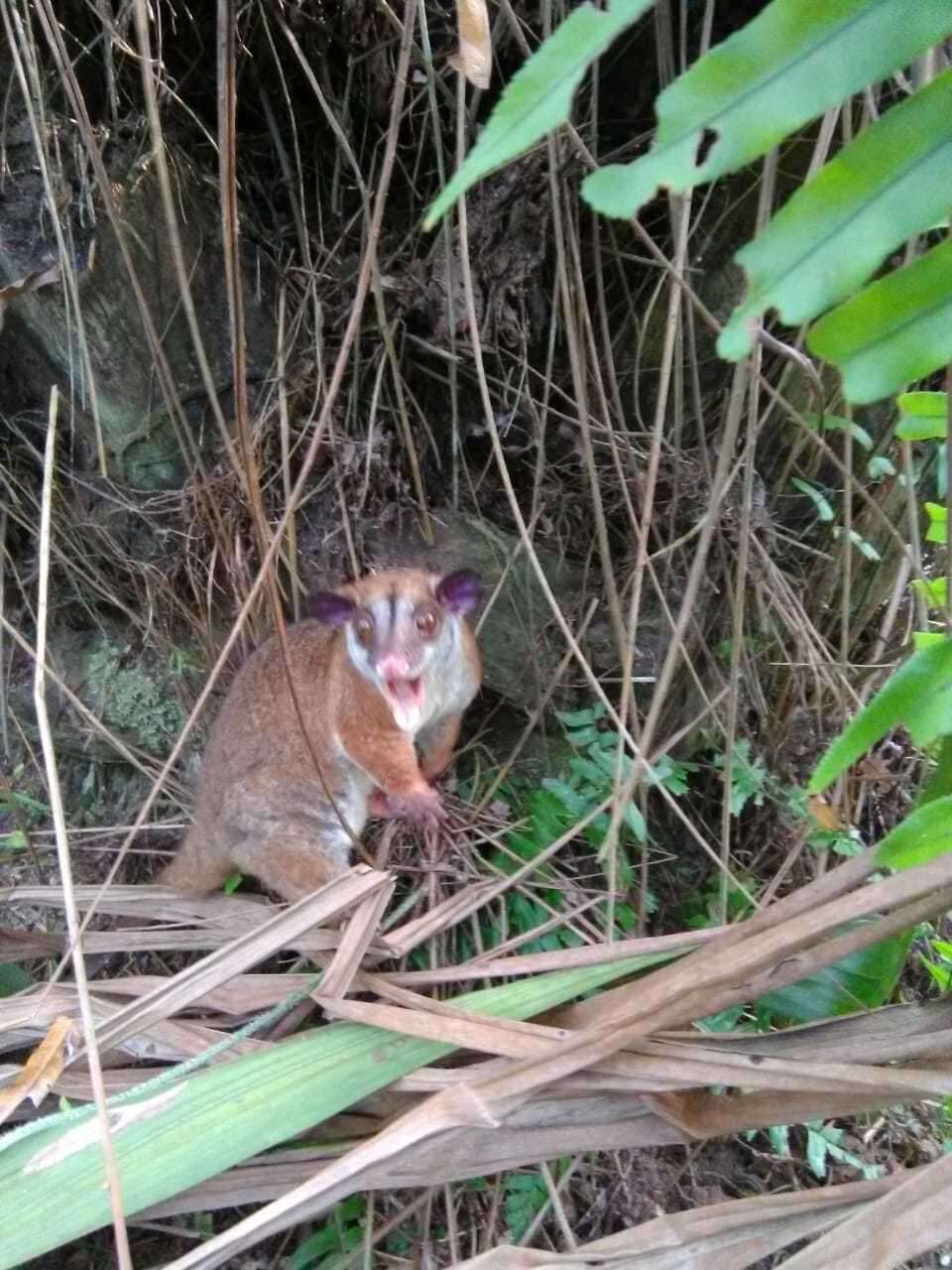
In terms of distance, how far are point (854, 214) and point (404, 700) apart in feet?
7.74

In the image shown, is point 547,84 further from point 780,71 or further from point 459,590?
point 459,590

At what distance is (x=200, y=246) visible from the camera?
10.1 feet

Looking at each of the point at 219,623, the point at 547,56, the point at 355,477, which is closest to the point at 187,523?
the point at 219,623

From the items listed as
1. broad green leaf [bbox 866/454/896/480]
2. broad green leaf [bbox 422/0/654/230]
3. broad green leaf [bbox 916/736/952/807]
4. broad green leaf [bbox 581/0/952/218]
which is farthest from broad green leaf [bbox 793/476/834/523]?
broad green leaf [bbox 422/0/654/230]

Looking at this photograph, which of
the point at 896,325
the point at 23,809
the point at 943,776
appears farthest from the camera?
the point at 23,809

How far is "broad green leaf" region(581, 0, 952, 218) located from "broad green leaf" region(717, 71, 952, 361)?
0.06 meters

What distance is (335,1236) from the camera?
8.73 ft

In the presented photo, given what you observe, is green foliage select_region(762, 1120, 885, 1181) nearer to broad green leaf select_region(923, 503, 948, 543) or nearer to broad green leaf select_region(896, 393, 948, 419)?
broad green leaf select_region(923, 503, 948, 543)

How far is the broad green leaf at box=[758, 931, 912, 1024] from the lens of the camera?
6.72 feet

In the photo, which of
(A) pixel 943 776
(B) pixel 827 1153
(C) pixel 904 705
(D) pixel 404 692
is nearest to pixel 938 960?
(B) pixel 827 1153

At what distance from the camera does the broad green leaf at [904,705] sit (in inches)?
47.2

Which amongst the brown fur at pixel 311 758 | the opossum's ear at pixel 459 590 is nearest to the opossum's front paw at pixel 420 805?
the brown fur at pixel 311 758

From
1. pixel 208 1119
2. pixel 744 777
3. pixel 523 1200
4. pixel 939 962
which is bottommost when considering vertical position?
pixel 523 1200

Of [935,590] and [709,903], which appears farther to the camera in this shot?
[709,903]
